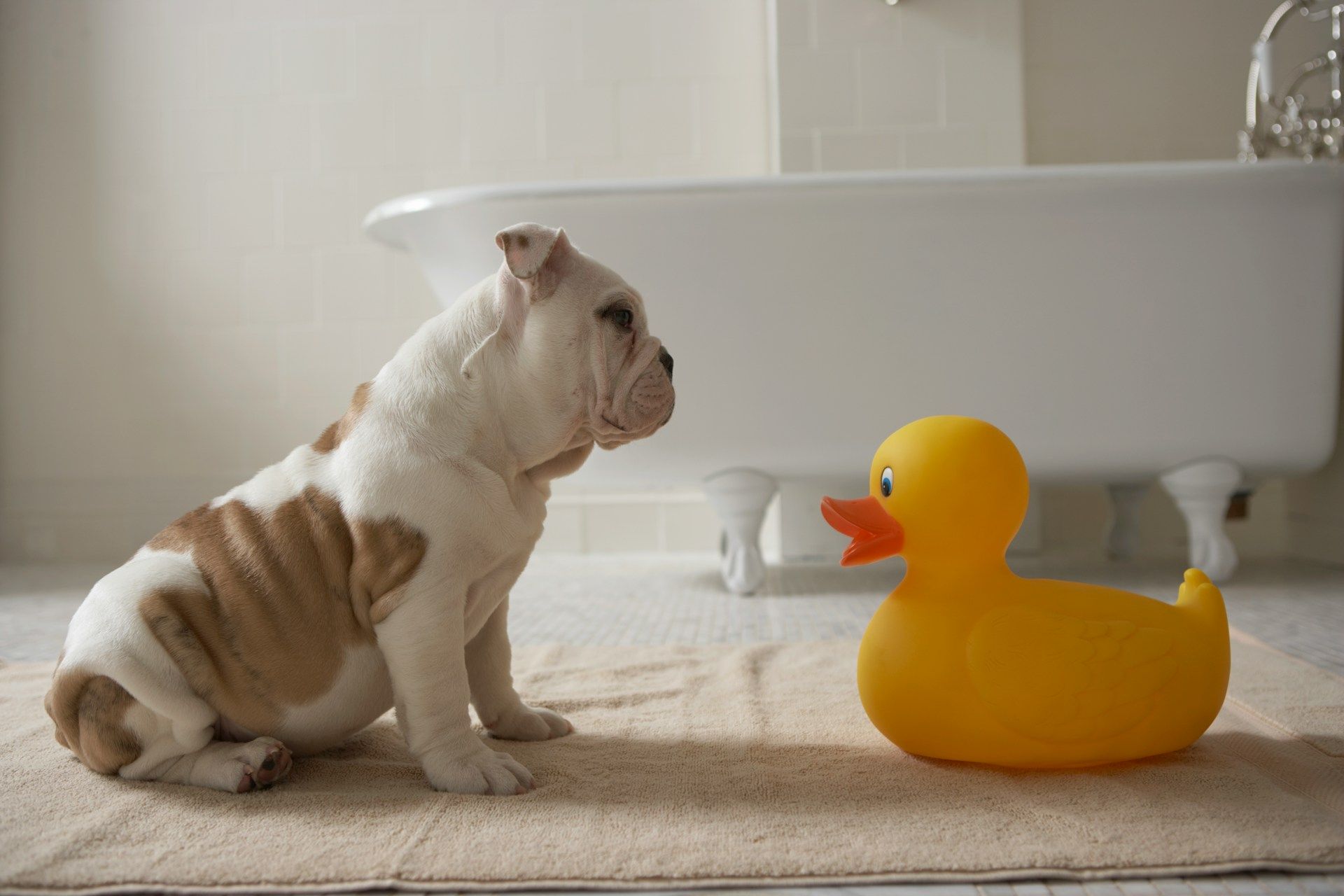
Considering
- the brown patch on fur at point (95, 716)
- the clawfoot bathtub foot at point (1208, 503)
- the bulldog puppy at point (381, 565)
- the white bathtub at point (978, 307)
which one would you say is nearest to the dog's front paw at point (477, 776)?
the bulldog puppy at point (381, 565)

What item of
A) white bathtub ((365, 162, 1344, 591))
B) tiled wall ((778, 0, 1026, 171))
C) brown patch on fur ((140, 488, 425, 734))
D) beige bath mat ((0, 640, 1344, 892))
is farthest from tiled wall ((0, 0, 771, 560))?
brown patch on fur ((140, 488, 425, 734))

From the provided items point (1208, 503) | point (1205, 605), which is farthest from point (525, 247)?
point (1208, 503)

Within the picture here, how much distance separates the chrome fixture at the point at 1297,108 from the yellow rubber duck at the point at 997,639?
7.22ft

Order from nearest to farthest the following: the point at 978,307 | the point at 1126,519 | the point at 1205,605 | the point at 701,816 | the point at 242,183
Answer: the point at 701,816, the point at 1205,605, the point at 978,307, the point at 1126,519, the point at 242,183

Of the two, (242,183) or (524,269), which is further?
(242,183)

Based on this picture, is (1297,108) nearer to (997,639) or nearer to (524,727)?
(997,639)

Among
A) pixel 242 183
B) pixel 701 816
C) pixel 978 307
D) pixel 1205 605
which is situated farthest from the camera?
pixel 242 183

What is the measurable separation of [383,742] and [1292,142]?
2.92 m

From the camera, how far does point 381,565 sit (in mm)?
1115

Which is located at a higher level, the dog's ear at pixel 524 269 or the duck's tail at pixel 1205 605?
the dog's ear at pixel 524 269

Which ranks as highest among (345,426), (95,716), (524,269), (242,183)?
(242,183)

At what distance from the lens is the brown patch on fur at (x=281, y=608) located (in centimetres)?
112

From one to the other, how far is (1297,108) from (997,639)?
2564mm

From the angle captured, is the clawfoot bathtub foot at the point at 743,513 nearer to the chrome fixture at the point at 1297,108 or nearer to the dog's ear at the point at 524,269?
the dog's ear at the point at 524,269
